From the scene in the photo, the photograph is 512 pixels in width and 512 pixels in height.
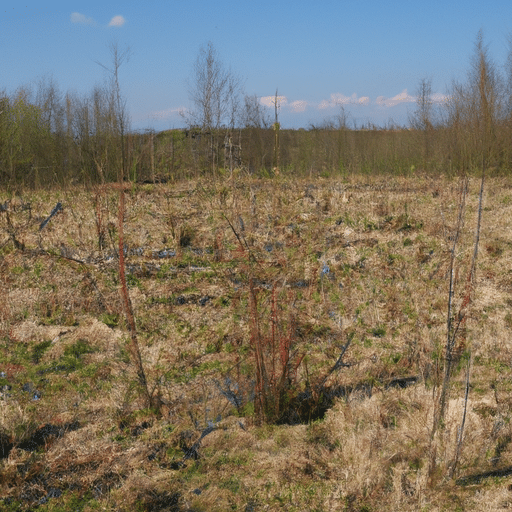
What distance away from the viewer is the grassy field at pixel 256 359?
2.75 metres

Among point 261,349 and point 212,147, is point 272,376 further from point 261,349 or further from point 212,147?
point 212,147

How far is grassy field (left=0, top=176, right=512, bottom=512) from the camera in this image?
2.75m

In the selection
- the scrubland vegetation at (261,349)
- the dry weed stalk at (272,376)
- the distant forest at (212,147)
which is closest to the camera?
the scrubland vegetation at (261,349)

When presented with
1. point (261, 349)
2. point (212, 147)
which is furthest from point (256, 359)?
point (212, 147)

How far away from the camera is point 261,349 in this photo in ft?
10.5

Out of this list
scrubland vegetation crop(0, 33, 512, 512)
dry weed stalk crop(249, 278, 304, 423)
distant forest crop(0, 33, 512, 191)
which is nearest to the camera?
scrubland vegetation crop(0, 33, 512, 512)

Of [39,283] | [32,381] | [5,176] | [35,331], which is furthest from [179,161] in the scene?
[32,381]

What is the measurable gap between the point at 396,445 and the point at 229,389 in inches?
50.4

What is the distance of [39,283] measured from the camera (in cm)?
611

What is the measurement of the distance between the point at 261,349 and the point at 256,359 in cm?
7

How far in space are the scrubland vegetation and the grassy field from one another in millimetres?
17

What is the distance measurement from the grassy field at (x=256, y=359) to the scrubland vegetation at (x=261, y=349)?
17mm

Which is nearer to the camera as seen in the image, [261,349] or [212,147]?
[261,349]

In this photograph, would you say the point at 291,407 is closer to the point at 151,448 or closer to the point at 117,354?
the point at 151,448
